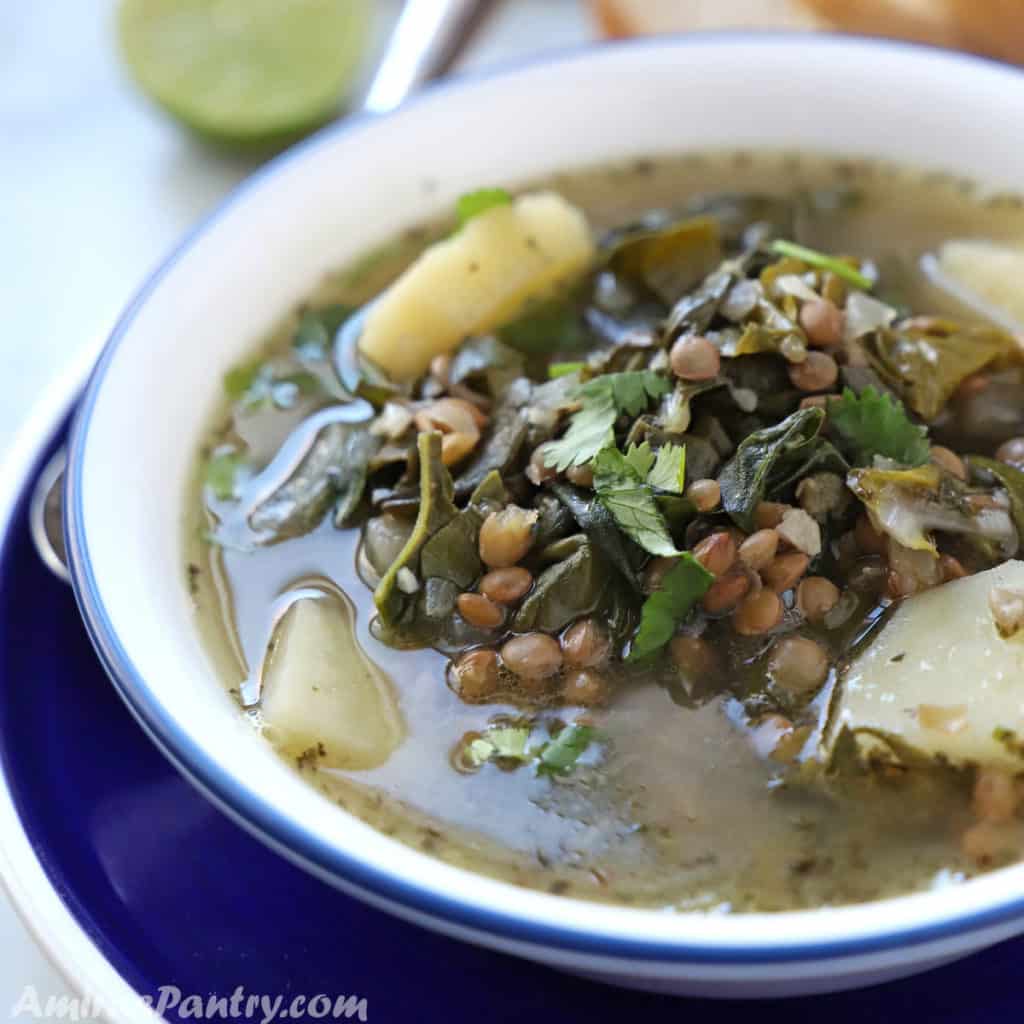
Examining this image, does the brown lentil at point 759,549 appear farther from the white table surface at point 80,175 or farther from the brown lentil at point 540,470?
the white table surface at point 80,175

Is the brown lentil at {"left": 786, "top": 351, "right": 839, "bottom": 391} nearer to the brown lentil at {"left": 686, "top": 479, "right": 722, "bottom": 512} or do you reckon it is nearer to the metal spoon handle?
the brown lentil at {"left": 686, "top": 479, "right": 722, "bottom": 512}

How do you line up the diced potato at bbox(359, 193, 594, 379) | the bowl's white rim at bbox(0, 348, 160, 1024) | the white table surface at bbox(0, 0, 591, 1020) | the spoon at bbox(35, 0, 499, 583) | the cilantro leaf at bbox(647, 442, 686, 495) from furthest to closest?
1. the white table surface at bbox(0, 0, 591, 1020)
2. the spoon at bbox(35, 0, 499, 583)
3. the diced potato at bbox(359, 193, 594, 379)
4. the cilantro leaf at bbox(647, 442, 686, 495)
5. the bowl's white rim at bbox(0, 348, 160, 1024)

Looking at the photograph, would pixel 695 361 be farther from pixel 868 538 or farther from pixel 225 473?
pixel 225 473

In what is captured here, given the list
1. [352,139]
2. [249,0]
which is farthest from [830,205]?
[249,0]

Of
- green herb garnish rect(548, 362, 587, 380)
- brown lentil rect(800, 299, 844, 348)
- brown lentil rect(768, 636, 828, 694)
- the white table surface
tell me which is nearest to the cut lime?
the white table surface

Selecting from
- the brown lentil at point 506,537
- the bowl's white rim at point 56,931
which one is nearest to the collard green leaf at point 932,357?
the brown lentil at point 506,537

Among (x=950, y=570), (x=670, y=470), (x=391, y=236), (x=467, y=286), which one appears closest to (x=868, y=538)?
(x=950, y=570)
